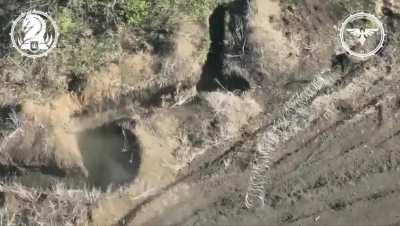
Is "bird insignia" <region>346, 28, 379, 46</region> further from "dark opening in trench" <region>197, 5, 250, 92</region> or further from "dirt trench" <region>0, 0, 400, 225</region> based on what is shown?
"dark opening in trench" <region>197, 5, 250, 92</region>

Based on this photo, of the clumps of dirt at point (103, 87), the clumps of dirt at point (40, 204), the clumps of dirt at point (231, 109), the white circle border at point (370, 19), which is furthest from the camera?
the white circle border at point (370, 19)

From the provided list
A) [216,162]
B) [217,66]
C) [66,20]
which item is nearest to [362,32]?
[217,66]

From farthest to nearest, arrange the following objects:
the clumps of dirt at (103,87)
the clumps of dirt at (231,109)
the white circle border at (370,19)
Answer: the white circle border at (370,19), the clumps of dirt at (231,109), the clumps of dirt at (103,87)

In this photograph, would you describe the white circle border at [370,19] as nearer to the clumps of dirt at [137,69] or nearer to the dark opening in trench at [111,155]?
the clumps of dirt at [137,69]

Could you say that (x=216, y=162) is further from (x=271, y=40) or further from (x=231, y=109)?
(x=271, y=40)

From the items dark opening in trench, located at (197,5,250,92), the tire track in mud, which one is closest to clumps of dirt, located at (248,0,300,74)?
dark opening in trench, located at (197,5,250,92)

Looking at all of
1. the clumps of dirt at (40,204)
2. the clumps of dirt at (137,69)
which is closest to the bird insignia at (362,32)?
the clumps of dirt at (137,69)

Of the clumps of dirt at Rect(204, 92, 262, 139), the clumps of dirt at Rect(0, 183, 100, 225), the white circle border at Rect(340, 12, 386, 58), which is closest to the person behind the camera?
the clumps of dirt at Rect(0, 183, 100, 225)

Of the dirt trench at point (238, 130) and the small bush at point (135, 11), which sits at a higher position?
the small bush at point (135, 11)
